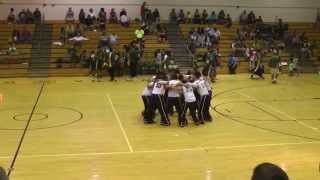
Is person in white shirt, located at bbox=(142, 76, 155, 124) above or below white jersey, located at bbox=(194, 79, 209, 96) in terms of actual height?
below

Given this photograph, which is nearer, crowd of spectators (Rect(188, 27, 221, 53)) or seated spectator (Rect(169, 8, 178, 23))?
crowd of spectators (Rect(188, 27, 221, 53))

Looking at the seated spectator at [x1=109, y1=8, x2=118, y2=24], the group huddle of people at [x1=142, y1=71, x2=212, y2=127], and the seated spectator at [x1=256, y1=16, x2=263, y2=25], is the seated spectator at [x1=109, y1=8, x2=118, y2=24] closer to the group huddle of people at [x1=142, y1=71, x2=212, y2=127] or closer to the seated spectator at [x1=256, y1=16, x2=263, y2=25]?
the seated spectator at [x1=256, y1=16, x2=263, y2=25]

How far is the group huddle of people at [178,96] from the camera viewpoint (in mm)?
13516

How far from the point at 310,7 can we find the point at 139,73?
1421 centimetres

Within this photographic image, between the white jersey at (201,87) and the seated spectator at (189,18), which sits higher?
the seated spectator at (189,18)

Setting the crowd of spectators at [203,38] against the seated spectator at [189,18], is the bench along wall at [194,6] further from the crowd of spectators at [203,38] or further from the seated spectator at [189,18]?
the crowd of spectators at [203,38]

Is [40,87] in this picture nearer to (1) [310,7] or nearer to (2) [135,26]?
(2) [135,26]

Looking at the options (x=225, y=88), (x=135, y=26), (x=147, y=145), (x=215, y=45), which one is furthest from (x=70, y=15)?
(x=147, y=145)

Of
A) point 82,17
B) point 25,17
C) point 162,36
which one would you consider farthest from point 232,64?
point 25,17

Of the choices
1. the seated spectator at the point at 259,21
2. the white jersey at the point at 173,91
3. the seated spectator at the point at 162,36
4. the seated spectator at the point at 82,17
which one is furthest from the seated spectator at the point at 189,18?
the white jersey at the point at 173,91

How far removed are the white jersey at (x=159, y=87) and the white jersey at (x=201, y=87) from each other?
2.91 ft

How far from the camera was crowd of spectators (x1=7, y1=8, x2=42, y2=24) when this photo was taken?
28.1 m

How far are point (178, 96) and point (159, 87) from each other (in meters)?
0.59

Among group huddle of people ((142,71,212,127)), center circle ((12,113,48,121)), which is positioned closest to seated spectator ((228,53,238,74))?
group huddle of people ((142,71,212,127))
